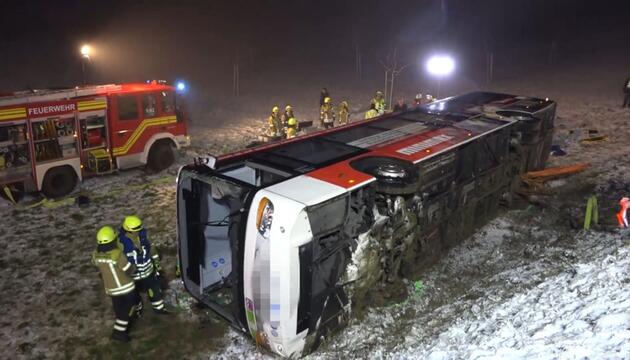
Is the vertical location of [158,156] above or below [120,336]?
above

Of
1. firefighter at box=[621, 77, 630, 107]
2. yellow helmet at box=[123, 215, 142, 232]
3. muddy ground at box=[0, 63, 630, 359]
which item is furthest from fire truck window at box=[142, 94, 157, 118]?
firefighter at box=[621, 77, 630, 107]

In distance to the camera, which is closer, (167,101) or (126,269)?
(126,269)

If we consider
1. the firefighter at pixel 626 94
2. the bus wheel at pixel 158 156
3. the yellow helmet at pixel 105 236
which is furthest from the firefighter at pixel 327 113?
the firefighter at pixel 626 94

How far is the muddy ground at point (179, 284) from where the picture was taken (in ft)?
20.9

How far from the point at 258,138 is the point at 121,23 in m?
33.1

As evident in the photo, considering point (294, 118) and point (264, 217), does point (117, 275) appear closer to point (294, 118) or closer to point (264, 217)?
point (264, 217)

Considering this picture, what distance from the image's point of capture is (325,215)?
564 cm

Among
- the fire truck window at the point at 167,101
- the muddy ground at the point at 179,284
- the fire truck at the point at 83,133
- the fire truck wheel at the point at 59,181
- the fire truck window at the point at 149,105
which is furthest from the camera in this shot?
the fire truck window at the point at 167,101

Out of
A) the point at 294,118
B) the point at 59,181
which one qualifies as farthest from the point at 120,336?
the point at 294,118

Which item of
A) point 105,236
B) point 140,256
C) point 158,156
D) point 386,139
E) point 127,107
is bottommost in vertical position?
point 140,256

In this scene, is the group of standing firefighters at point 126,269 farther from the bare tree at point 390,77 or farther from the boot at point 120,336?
the bare tree at point 390,77

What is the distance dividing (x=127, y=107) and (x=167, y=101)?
45.3 inches

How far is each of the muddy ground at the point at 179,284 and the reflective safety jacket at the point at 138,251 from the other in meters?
0.77

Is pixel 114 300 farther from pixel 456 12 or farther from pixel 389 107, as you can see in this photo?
pixel 456 12
